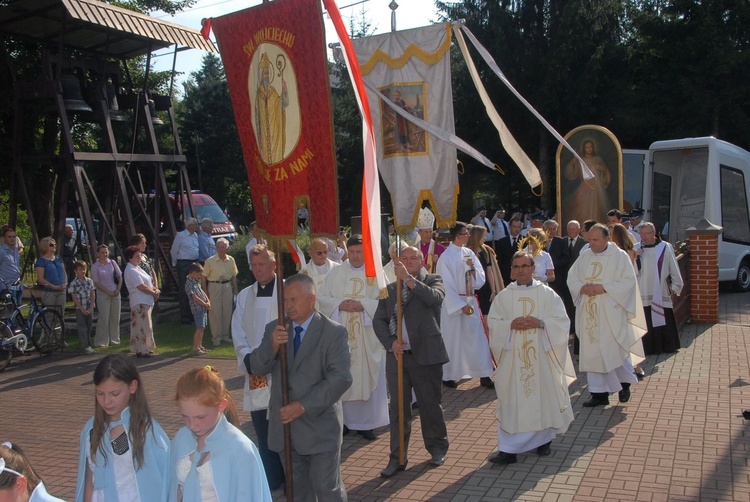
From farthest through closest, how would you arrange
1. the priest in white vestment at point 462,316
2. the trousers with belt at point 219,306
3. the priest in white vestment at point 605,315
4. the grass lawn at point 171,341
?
the trousers with belt at point 219,306
the grass lawn at point 171,341
the priest in white vestment at point 462,316
the priest in white vestment at point 605,315

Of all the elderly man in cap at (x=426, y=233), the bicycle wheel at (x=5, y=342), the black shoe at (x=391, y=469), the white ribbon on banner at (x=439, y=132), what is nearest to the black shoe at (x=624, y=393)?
the elderly man in cap at (x=426, y=233)

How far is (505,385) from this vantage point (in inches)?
272

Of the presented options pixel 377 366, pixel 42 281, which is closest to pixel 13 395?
pixel 42 281

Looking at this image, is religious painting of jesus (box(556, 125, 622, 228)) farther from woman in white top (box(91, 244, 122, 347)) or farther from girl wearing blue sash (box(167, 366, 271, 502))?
girl wearing blue sash (box(167, 366, 271, 502))

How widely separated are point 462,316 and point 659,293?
3.15 m

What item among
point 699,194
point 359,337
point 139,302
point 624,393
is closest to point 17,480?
point 359,337

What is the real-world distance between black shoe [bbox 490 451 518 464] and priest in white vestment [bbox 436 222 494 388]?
2718 mm

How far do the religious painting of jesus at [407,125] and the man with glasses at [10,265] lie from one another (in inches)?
316

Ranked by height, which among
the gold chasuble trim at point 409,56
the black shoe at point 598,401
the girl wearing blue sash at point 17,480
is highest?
the gold chasuble trim at point 409,56

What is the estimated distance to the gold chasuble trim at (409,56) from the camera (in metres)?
6.93

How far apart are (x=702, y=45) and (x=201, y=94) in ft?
87.4

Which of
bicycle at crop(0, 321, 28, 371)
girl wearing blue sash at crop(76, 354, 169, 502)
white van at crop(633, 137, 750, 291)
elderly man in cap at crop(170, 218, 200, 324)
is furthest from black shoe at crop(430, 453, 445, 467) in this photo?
white van at crop(633, 137, 750, 291)

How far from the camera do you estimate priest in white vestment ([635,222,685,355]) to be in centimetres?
1120

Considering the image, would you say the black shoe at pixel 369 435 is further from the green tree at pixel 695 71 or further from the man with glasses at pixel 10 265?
the green tree at pixel 695 71
